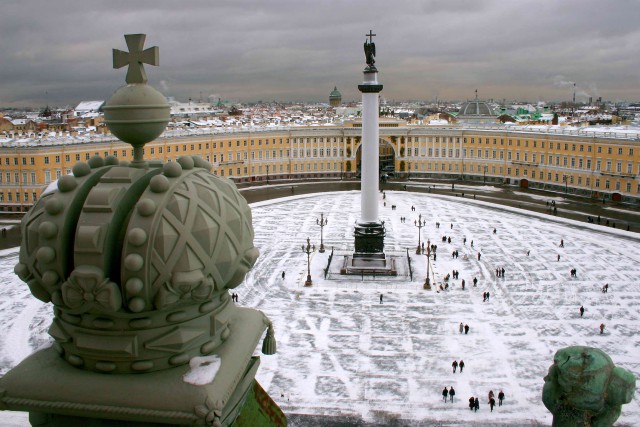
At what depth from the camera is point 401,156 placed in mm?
91562

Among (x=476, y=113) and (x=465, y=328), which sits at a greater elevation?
(x=476, y=113)

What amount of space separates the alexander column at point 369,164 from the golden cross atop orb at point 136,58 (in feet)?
116

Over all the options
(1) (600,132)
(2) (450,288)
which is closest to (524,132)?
(1) (600,132)

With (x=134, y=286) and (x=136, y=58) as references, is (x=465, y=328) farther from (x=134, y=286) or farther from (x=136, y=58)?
(x=134, y=286)

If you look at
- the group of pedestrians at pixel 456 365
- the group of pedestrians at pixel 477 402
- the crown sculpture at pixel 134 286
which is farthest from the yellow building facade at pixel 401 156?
the crown sculpture at pixel 134 286

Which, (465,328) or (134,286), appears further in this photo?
(465,328)

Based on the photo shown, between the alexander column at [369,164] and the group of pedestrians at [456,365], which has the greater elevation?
the alexander column at [369,164]

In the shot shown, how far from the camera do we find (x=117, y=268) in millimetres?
4395

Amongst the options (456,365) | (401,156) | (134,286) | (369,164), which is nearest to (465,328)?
(456,365)

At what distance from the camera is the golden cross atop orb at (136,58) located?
5039mm

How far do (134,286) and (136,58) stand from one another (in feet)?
6.80

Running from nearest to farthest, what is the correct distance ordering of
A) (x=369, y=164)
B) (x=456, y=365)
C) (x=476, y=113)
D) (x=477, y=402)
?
(x=477, y=402), (x=456, y=365), (x=369, y=164), (x=476, y=113)

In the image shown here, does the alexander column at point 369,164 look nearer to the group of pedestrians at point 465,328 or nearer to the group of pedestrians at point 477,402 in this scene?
the group of pedestrians at point 465,328

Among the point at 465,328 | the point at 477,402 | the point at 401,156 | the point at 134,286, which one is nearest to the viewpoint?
the point at 134,286
